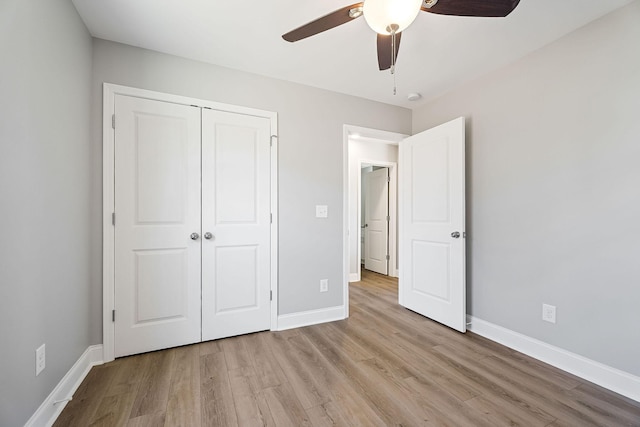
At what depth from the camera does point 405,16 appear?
3.77 feet

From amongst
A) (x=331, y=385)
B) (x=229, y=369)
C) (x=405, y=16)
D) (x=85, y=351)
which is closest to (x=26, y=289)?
(x=85, y=351)

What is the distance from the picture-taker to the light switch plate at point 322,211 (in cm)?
277

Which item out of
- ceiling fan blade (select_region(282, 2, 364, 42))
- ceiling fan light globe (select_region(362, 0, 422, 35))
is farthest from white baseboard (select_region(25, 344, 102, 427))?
ceiling fan light globe (select_region(362, 0, 422, 35))

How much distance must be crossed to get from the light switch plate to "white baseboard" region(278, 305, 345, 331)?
3.17ft

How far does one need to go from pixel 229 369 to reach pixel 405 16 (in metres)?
2.33

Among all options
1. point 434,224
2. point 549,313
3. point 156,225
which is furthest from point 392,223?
point 156,225

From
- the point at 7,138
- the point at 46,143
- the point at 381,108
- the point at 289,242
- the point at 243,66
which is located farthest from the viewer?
the point at 381,108

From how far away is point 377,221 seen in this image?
17.3 feet

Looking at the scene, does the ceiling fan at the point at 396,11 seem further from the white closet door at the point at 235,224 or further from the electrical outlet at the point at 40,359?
the electrical outlet at the point at 40,359

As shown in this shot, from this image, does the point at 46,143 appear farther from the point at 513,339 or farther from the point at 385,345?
the point at 513,339

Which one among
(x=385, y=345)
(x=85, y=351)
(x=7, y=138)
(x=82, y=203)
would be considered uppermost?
(x=7, y=138)

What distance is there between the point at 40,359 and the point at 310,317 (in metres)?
1.92

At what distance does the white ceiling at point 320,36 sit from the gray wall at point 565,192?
249 millimetres

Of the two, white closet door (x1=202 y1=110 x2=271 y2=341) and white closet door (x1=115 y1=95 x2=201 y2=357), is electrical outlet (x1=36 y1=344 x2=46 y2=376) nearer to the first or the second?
white closet door (x1=115 y1=95 x2=201 y2=357)
